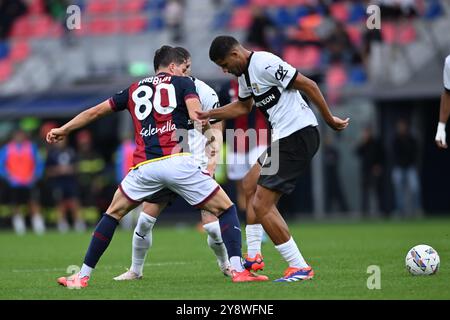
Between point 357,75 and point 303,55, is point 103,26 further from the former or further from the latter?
point 357,75

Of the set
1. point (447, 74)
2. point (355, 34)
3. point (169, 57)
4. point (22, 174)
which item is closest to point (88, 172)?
point (22, 174)

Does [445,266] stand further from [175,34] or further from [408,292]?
[175,34]

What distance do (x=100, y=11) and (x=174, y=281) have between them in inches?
796

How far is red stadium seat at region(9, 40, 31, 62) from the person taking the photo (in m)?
29.0

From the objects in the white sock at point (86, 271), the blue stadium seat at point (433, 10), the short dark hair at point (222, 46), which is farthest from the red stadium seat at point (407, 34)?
the white sock at point (86, 271)

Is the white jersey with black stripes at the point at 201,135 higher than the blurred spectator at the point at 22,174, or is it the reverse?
the white jersey with black stripes at the point at 201,135

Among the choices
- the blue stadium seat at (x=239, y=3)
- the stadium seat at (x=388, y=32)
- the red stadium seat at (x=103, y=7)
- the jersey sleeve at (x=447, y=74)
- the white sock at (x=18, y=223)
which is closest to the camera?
the jersey sleeve at (x=447, y=74)

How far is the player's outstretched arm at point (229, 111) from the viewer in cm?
963

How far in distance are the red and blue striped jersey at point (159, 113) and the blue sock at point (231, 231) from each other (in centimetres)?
75

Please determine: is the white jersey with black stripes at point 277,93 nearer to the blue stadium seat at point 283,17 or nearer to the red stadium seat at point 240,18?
the blue stadium seat at point 283,17

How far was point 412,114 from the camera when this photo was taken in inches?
984

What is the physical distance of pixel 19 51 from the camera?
2934 centimetres

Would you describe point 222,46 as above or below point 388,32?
below

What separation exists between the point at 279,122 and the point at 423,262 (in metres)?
1.96
